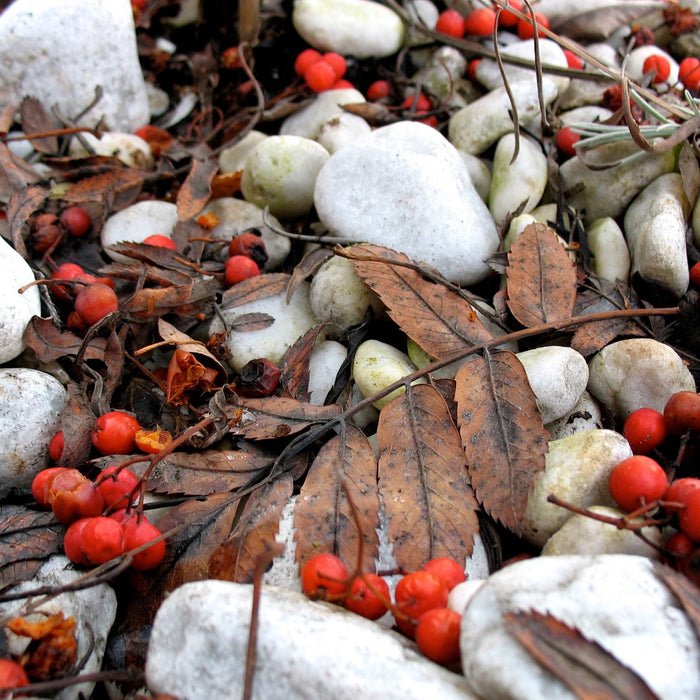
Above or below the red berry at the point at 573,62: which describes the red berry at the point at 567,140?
below

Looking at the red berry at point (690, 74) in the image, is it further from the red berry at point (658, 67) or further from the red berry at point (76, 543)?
the red berry at point (76, 543)

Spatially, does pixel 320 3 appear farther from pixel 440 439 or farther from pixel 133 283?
pixel 440 439

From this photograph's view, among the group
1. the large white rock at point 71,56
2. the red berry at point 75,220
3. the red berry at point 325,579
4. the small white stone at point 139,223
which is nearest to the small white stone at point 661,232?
the red berry at point 325,579

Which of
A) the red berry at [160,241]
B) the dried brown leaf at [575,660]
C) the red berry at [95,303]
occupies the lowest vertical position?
the dried brown leaf at [575,660]

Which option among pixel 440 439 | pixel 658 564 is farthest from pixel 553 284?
pixel 658 564

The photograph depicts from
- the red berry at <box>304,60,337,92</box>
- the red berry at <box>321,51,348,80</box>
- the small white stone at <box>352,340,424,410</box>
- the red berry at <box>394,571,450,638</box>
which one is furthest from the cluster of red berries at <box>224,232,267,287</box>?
the red berry at <box>394,571,450,638</box>
